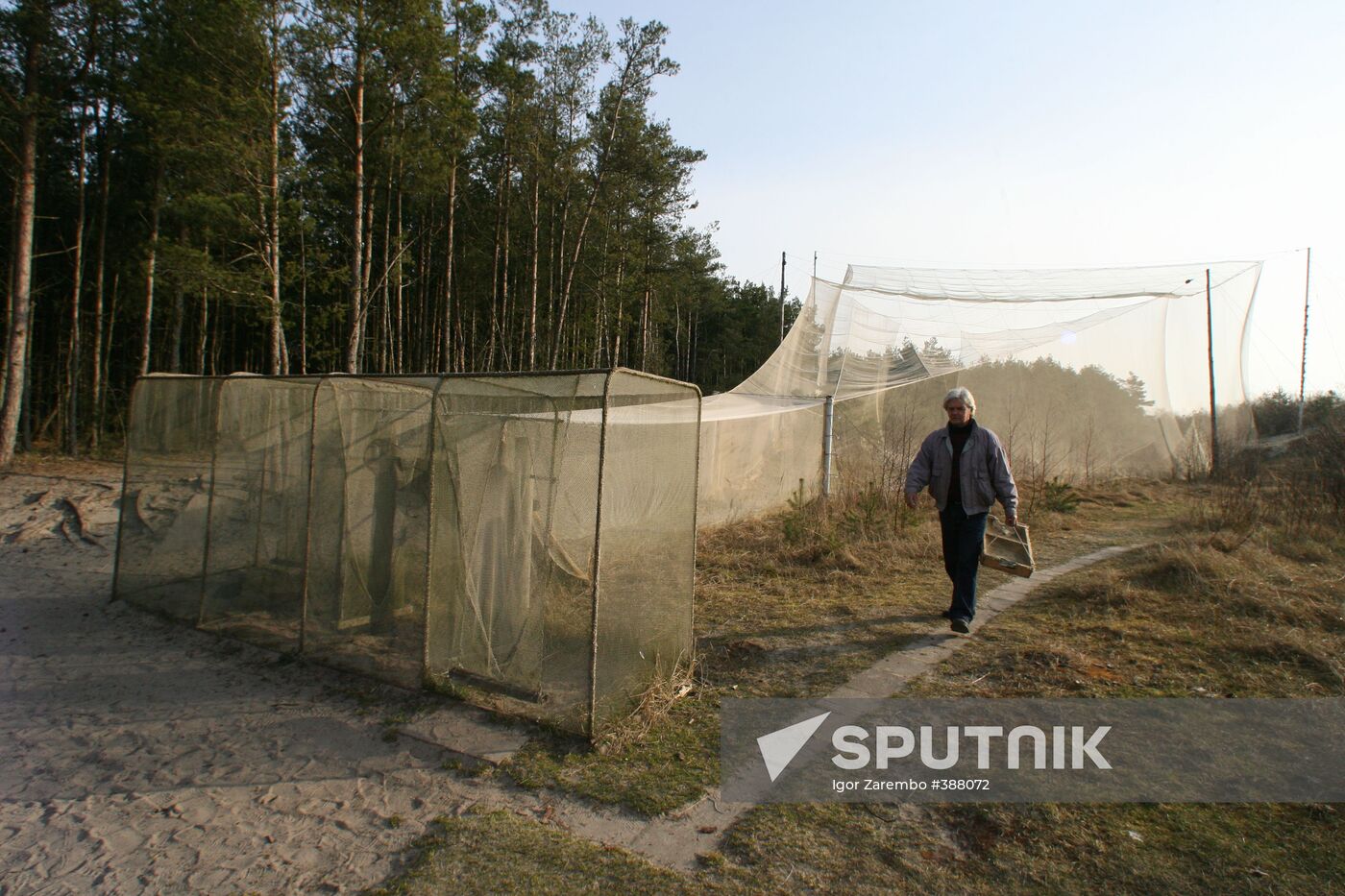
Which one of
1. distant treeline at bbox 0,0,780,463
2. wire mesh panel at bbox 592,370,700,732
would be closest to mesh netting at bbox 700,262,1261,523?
wire mesh panel at bbox 592,370,700,732

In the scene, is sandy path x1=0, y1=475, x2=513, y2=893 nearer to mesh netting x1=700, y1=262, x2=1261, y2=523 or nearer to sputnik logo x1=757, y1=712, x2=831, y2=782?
sputnik logo x1=757, y1=712, x2=831, y2=782

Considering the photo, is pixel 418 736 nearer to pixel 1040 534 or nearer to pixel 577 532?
pixel 577 532

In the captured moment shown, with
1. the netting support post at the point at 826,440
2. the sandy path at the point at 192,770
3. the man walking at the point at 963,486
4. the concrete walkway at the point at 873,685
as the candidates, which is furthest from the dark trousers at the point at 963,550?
the netting support post at the point at 826,440

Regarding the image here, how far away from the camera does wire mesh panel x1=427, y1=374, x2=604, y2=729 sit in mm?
3543

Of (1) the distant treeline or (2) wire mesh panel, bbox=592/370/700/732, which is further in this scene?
(1) the distant treeline

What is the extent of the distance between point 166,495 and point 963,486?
237 inches

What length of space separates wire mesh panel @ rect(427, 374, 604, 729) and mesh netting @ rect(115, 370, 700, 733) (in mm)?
10

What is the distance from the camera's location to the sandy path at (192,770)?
99.7 inches

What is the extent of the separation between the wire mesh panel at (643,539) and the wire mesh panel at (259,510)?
7.78ft

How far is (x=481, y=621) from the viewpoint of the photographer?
3855 millimetres

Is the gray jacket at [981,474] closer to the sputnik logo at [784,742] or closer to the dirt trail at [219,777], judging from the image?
the dirt trail at [219,777]

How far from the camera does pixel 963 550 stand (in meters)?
4.85

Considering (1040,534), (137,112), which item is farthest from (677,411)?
(137,112)

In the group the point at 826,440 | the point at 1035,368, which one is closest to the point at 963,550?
the point at 826,440
